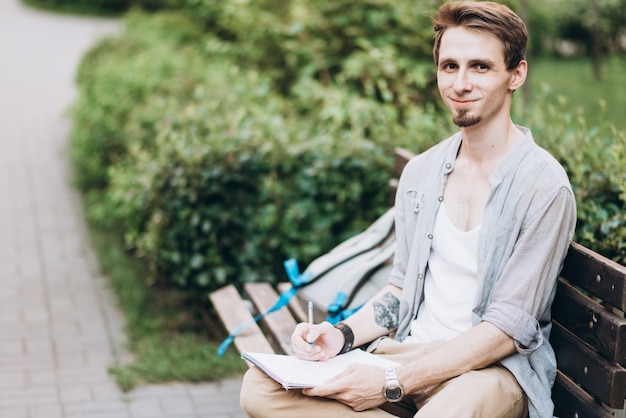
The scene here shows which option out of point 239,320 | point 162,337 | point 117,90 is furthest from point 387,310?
point 117,90

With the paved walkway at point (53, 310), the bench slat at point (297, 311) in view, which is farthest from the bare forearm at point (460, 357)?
the paved walkway at point (53, 310)

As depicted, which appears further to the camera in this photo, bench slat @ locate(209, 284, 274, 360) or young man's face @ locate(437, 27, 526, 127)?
Result: bench slat @ locate(209, 284, 274, 360)

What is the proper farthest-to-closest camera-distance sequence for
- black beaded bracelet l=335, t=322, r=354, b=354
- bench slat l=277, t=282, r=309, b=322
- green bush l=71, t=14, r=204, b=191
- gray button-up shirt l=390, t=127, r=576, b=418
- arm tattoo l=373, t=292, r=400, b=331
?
1. green bush l=71, t=14, r=204, b=191
2. bench slat l=277, t=282, r=309, b=322
3. arm tattoo l=373, t=292, r=400, b=331
4. black beaded bracelet l=335, t=322, r=354, b=354
5. gray button-up shirt l=390, t=127, r=576, b=418

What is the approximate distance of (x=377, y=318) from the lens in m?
3.12

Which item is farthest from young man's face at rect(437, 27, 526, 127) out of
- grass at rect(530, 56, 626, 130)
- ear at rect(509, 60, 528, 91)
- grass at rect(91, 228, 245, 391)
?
grass at rect(530, 56, 626, 130)

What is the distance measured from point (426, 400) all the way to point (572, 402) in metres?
0.45

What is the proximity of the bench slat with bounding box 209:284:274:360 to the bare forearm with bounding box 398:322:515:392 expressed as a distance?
106 centimetres

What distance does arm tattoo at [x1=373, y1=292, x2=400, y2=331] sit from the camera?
10.2ft

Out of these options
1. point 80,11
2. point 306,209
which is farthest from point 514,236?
point 80,11

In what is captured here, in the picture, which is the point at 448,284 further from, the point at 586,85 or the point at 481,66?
the point at 586,85

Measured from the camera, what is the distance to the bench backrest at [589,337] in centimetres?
258

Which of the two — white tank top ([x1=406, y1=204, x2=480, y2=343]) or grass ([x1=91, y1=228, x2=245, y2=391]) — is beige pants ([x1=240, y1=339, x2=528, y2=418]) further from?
grass ([x1=91, y1=228, x2=245, y2=391])

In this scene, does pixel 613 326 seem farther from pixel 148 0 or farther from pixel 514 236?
pixel 148 0

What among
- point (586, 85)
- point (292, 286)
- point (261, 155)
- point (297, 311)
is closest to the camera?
point (292, 286)
